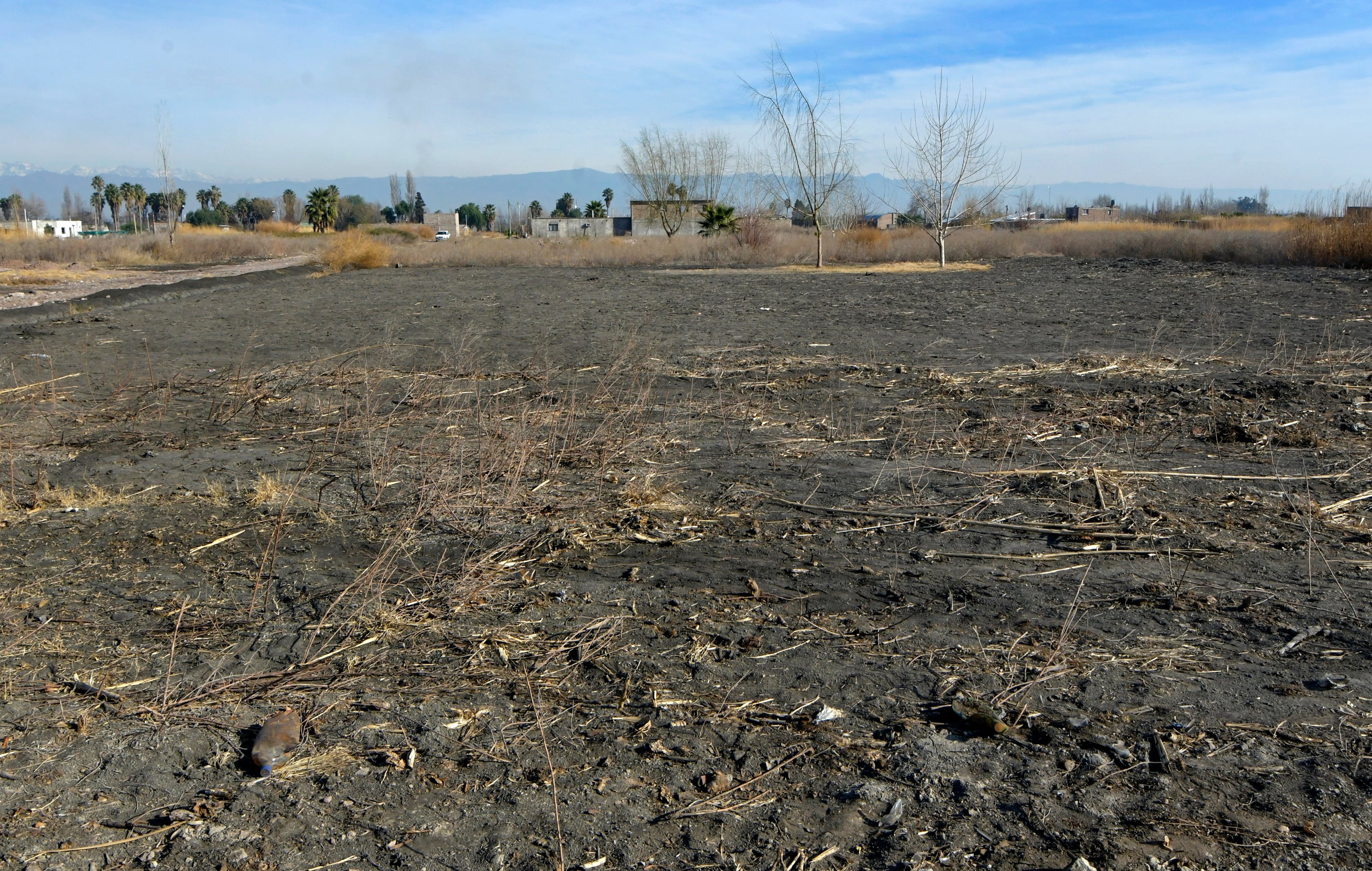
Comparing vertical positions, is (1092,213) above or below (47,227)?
above

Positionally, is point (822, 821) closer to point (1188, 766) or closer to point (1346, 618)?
point (1188, 766)

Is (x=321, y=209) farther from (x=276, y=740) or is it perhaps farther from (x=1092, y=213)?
(x=276, y=740)

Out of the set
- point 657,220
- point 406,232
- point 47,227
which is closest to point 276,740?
point 657,220

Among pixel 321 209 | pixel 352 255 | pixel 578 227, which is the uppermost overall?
pixel 321 209

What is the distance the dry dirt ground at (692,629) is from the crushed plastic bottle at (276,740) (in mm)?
50

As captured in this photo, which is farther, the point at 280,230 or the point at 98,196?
the point at 98,196

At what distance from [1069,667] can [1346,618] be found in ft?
3.88

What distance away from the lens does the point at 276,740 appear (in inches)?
101

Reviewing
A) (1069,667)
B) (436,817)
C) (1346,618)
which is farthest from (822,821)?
(1346,618)

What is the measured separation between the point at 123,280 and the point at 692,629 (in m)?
30.0

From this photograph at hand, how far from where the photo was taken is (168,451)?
6.01m

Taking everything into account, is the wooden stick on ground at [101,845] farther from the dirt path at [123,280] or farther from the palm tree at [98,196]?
the palm tree at [98,196]

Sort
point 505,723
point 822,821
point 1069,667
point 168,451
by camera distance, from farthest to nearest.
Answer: point 168,451, point 1069,667, point 505,723, point 822,821

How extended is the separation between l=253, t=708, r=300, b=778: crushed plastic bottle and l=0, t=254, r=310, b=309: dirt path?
61.0 feet
